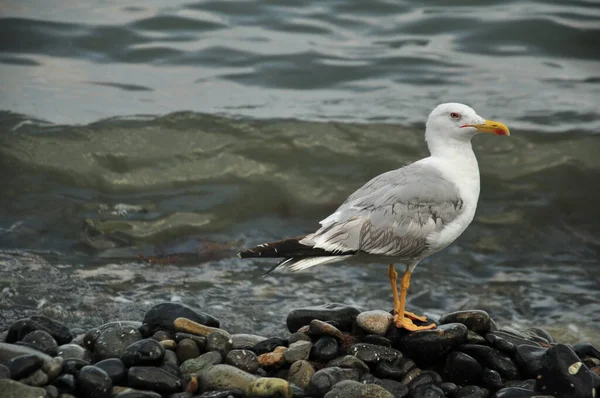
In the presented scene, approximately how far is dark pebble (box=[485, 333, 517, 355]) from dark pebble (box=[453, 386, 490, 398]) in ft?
1.03

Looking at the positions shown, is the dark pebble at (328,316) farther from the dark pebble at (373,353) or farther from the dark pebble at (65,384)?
the dark pebble at (65,384)

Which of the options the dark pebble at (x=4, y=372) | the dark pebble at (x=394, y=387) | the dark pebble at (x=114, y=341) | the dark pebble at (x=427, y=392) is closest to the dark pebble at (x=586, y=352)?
the dark pebble at (x=427, y=392)

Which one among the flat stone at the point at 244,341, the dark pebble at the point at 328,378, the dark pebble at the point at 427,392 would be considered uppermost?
the dark pebble at the point at 328,378

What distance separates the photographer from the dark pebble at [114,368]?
14.5 feet

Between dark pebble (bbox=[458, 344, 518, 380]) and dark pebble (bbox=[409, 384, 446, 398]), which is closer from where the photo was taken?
dark pebble (bbox=[409, 384, 446, 398])

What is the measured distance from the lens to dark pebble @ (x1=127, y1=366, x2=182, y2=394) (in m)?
4.38

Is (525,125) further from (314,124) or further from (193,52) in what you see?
(193,52)

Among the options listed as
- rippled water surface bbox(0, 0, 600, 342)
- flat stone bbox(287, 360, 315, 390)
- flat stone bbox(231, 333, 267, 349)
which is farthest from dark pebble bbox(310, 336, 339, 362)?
rippled water surface bbox(0, 0, 600, 342)

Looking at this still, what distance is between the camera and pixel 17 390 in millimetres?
4105

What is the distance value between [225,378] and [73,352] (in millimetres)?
893

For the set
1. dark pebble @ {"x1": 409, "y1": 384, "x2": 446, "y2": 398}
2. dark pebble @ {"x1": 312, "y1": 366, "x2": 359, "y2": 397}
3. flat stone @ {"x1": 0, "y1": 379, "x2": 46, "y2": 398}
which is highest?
flat stone @ {"x1": 0, "y1": 379, "x2": 46, "y2": 398}

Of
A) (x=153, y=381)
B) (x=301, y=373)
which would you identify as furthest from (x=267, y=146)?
(x=153, y=381)

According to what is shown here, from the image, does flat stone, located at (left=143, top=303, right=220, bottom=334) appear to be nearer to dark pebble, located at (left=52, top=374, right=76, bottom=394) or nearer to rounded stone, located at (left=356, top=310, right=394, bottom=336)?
dark pebble, located at (left=52, top=374, right=76, bottom=394)

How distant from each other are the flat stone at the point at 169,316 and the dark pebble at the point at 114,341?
13cm
